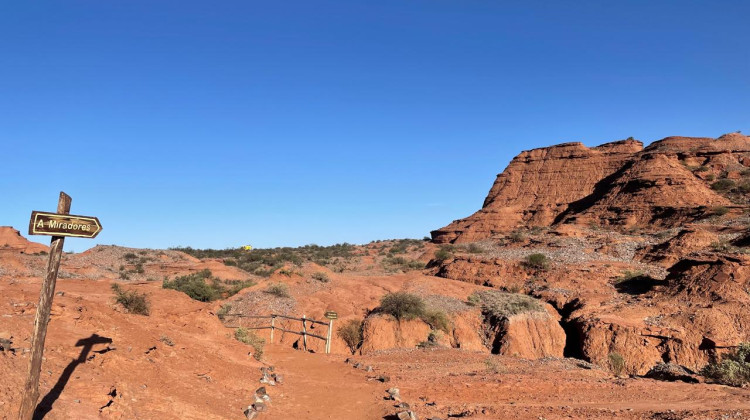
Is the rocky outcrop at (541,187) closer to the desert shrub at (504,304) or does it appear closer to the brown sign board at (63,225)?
the desert shrub at (504,304)

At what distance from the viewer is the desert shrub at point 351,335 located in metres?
17.8

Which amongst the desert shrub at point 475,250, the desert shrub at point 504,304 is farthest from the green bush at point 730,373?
the desert shrub at point 475,250

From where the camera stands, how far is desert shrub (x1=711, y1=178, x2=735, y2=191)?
150 ft

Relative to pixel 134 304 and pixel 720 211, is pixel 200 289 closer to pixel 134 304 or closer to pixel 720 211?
pixel 134 304

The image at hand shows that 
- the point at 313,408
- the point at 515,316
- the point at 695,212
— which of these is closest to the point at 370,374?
the point at 313,408

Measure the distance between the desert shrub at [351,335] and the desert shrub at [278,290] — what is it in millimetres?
5074

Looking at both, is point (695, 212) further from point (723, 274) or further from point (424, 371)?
point (424, 371)

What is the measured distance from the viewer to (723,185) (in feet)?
152

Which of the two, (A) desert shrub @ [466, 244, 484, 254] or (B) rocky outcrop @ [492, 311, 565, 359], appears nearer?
(B) rocky outcrop @ [492, 311, 565, 359]

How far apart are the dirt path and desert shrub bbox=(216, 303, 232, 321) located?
5.93 metres

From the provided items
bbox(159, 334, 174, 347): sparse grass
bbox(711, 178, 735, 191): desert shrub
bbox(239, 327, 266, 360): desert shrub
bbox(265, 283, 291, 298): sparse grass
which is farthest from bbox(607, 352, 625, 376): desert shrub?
bbox(711, 178, 735, 191): desert shrub

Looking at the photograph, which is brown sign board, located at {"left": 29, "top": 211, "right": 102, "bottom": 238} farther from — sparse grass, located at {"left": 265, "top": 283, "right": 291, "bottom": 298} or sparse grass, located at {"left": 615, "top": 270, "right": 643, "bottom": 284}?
sparse grass, located at {"left": 615, "top": 270, "right": 643, "bottom": 284}

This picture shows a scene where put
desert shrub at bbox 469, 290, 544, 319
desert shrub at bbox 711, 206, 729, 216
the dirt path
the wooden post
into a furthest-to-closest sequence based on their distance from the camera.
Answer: desert shrub at bbox 711, 206, 729, 216 < desert shrub at bbox 469, 290, 544, 319 < the dirt path < the wooden post

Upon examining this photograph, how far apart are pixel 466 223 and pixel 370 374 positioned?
4988cm
